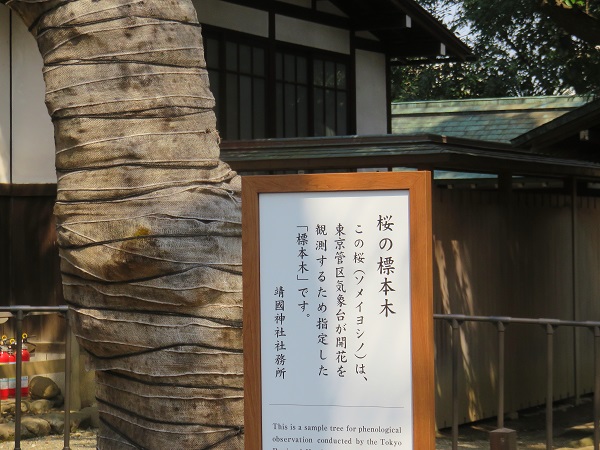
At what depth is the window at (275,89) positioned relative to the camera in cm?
1274

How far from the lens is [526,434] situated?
35.3 feet

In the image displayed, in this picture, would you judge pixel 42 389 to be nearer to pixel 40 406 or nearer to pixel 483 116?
pixel 40 406

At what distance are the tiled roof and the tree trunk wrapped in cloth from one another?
13.0m

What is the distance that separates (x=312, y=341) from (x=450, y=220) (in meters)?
6.82

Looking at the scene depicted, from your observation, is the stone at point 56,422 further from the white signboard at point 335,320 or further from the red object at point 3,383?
the white signboard at point 335,320

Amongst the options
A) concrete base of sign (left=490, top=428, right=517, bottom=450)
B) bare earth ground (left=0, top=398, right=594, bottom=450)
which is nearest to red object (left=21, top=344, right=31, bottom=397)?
bare earth ground (left=0, top=398, right=594, bottom=450)

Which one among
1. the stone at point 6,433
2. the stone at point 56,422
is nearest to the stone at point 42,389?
the stone at point 56,422

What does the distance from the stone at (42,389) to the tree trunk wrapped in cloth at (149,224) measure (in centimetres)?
683

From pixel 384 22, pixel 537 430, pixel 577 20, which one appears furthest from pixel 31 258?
pixel 577 20

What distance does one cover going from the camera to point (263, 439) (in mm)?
3924

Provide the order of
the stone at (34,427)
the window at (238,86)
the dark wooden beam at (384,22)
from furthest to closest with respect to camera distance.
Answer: the dark wooden beam at (384,22), the window at (238,86), the stone at (34,427)

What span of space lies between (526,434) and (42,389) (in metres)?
5.16

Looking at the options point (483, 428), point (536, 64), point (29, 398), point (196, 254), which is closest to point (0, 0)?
point (29, 398)

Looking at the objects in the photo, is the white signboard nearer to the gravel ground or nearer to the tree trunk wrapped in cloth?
the tree trunk wrapped in cloth
